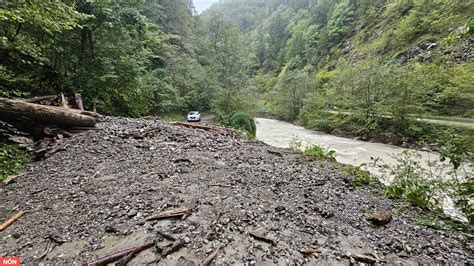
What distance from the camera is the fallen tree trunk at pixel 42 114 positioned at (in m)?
4.43

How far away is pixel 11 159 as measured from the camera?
4.02 metres

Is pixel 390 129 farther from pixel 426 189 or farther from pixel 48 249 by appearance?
pixel 48 249

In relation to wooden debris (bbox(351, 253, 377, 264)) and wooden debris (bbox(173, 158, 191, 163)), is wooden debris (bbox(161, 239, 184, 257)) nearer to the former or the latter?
wooden debris (bbox(351, 253, 377, 264))

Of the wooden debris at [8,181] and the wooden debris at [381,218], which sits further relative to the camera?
the wooden debris at [8,181]

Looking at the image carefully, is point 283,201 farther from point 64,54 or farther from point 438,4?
point 438,4

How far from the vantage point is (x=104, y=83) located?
8.58m

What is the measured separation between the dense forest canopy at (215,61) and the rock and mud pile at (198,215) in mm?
2347

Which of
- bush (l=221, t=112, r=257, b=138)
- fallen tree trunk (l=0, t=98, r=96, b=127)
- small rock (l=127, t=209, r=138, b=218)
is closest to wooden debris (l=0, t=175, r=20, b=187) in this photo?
fallen tree trunk (l=0, t=98, r=96, b=127)

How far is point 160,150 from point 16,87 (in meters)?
4.58

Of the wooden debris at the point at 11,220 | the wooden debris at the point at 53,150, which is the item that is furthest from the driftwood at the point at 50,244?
the wooden debris at the point at 53,150

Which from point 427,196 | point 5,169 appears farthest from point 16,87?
point 427,196

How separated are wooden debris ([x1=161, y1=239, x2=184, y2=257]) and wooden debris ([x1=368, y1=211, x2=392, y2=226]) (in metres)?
2.66

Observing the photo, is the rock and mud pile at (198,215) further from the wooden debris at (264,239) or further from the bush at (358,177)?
the bush at (358,177)

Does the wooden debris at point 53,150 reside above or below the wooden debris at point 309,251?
above
